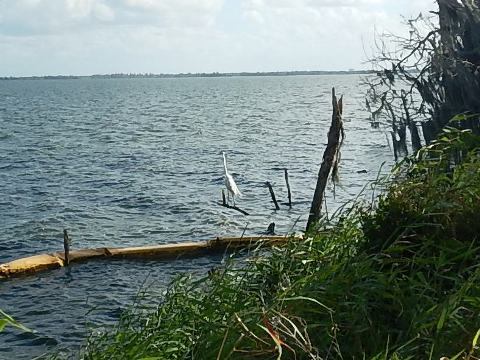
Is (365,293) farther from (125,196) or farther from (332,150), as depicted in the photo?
(125,196)

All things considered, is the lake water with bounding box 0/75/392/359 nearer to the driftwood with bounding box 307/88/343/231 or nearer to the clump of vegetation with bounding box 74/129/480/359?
the clump of vegetation with bounding box 74/129/480/359

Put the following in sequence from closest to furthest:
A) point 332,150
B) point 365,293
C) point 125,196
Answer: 1. point 365,293
2. point 332,150
3. point 125,196

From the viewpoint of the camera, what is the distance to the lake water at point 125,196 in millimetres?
12672

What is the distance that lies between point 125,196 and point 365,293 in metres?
20.0

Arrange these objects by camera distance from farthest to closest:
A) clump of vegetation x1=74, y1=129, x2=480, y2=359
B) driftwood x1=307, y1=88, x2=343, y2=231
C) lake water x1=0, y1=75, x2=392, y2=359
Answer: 1. driftwood x1=307, y1=88, x2=343, y2=231
2. lake water x1=0, y1=75, x2=392, y2=359
3. clump of vegetation x1=74, y1=129, x2=480, y2=359

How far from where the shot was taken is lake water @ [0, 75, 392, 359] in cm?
1267

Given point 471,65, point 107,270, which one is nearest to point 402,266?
point 471,65

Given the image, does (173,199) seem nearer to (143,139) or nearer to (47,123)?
(143,139)

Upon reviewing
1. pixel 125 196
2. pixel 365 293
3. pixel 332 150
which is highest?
pixel 365 293

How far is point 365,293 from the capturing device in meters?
4.42

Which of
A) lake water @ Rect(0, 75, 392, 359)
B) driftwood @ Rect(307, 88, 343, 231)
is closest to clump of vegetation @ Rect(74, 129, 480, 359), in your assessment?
lake water @ Rect(0, 75, 392, 359)

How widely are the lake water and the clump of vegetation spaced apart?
201 cm

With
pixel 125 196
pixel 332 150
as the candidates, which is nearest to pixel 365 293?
pixel 332 150

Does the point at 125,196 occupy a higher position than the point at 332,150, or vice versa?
the point at 332,150
